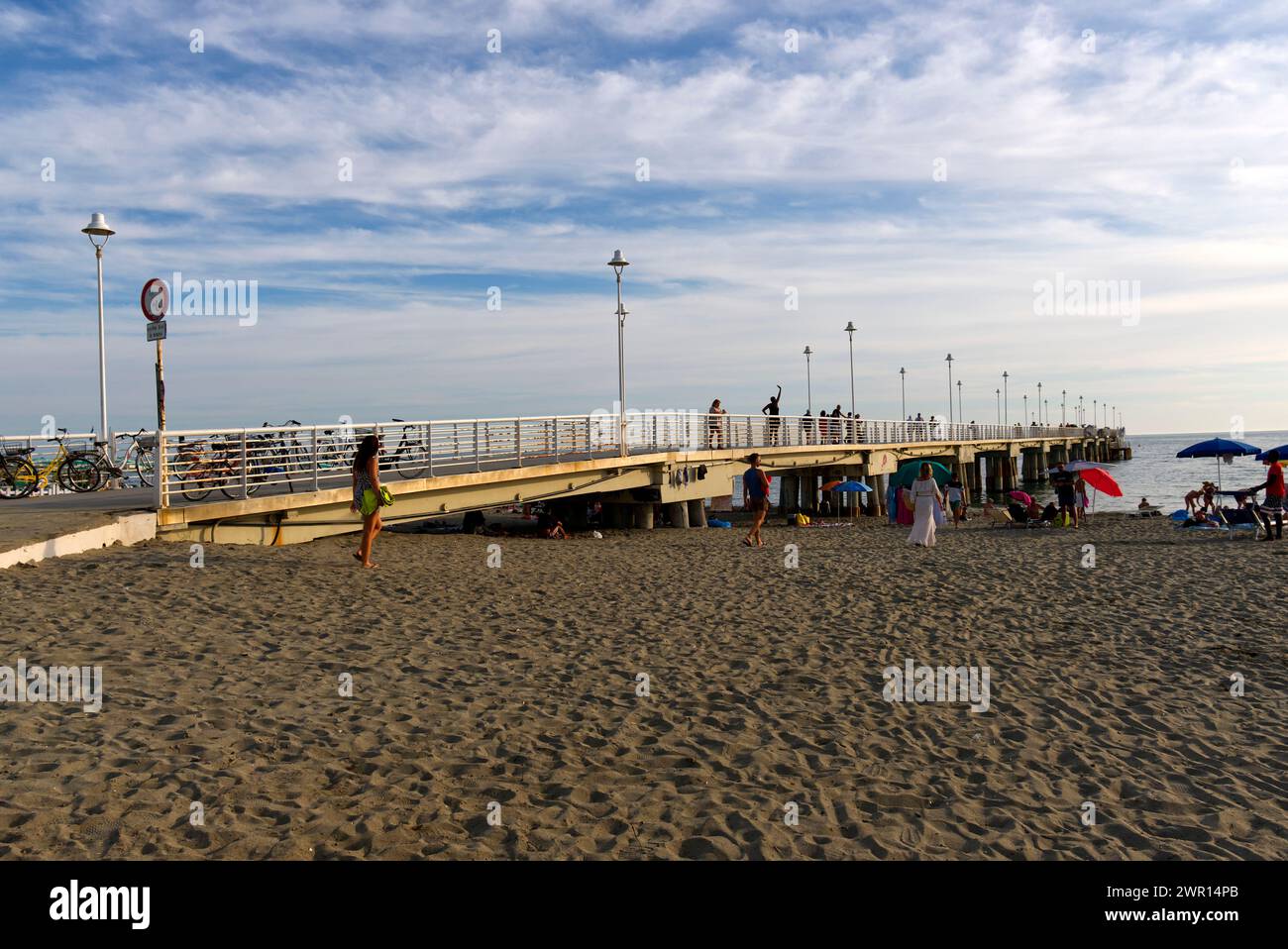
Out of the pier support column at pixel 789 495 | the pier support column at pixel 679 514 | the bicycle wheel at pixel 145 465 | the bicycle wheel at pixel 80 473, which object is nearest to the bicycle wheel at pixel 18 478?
the bicycle wheel at pixel 80 473

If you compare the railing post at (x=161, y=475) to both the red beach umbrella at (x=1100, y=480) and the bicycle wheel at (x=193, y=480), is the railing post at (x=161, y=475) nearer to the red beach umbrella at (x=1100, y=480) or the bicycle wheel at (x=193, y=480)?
the bicycle wheel at (x=193, y=480)

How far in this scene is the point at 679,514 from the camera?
28.5 m

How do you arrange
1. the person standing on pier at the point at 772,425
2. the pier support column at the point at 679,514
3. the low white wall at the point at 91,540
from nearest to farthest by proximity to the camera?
the low white wall at the point at 91,540
the pier support column at the point at 679,514
the person standing on pier at the point at 772,425

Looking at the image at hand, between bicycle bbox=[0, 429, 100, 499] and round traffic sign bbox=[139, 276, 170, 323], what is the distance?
669cm

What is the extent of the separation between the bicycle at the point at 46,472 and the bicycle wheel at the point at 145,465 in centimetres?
83

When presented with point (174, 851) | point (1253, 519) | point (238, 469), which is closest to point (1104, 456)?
point (1253, 519)

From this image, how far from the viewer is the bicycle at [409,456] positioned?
17.8 meters

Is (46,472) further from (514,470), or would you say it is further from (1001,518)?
(1001,518)

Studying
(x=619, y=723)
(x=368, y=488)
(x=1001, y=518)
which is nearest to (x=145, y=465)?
(x=368, y=488)

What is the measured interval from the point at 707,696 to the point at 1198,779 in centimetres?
309

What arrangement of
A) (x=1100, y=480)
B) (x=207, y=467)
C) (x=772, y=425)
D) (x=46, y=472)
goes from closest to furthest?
(x=207, y=467)
(x=46, y=472)
(x=1100, y=480)
(x=772, y=425)

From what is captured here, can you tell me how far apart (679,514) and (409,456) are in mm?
11860

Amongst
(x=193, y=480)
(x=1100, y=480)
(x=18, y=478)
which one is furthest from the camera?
(x=1100, y=480)
